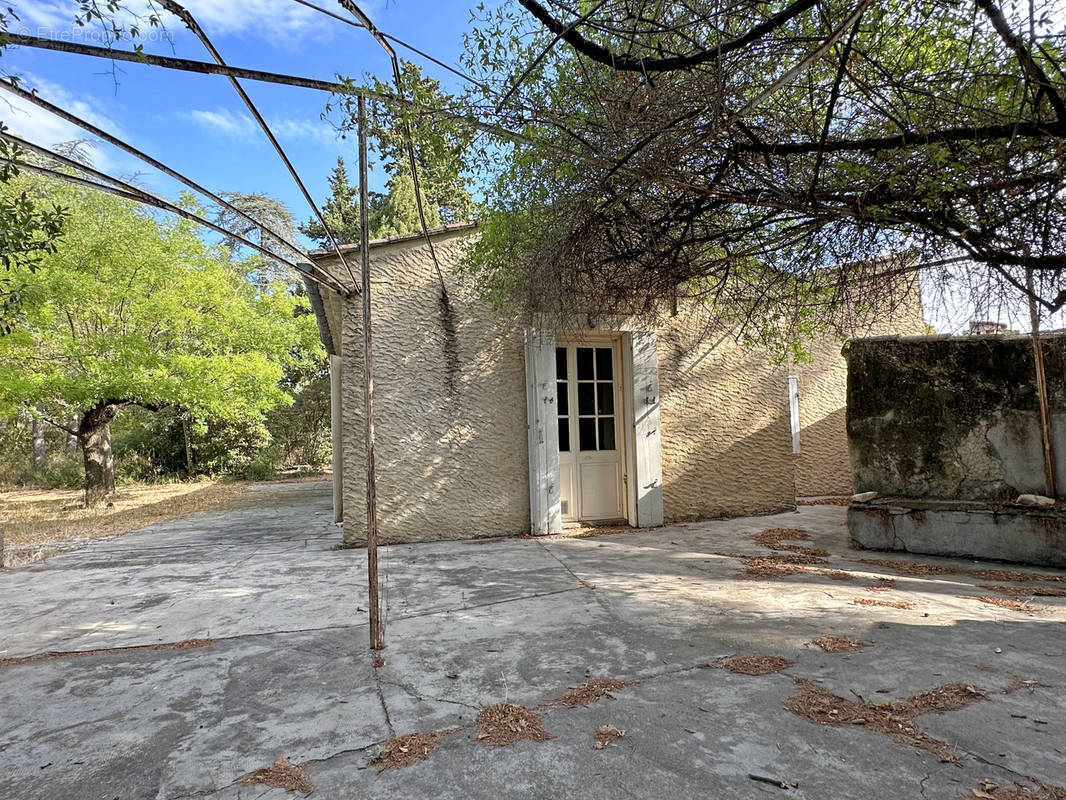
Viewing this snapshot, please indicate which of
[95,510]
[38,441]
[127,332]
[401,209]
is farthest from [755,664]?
[38,441]

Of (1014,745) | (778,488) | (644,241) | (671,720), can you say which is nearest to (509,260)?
(644,241)

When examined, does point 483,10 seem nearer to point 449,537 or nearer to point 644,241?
point 644,241

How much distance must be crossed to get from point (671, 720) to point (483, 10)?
3.34m

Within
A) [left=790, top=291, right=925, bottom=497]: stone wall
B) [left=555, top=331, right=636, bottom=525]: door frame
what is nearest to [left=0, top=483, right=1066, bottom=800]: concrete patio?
[left=555, top=331, right=636, bottom=525]: door frame

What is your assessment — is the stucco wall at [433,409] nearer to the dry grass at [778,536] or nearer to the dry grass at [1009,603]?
the dry grass at [778,536]

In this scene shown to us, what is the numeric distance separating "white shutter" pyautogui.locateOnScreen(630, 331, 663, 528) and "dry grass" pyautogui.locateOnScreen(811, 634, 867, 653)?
3.74 metres

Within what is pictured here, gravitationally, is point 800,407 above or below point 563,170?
below

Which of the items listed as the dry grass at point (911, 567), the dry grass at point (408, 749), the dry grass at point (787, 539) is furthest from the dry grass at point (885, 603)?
the dry grass at point (408, 749)

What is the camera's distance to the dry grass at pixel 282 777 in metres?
1.76

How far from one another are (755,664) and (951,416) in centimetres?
394

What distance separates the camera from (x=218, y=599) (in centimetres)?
408

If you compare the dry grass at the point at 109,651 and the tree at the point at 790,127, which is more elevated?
the tree at the point at 790,127

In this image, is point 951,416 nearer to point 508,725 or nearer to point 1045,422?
point 1045,422

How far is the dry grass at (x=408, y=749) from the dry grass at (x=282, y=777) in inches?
9.0
